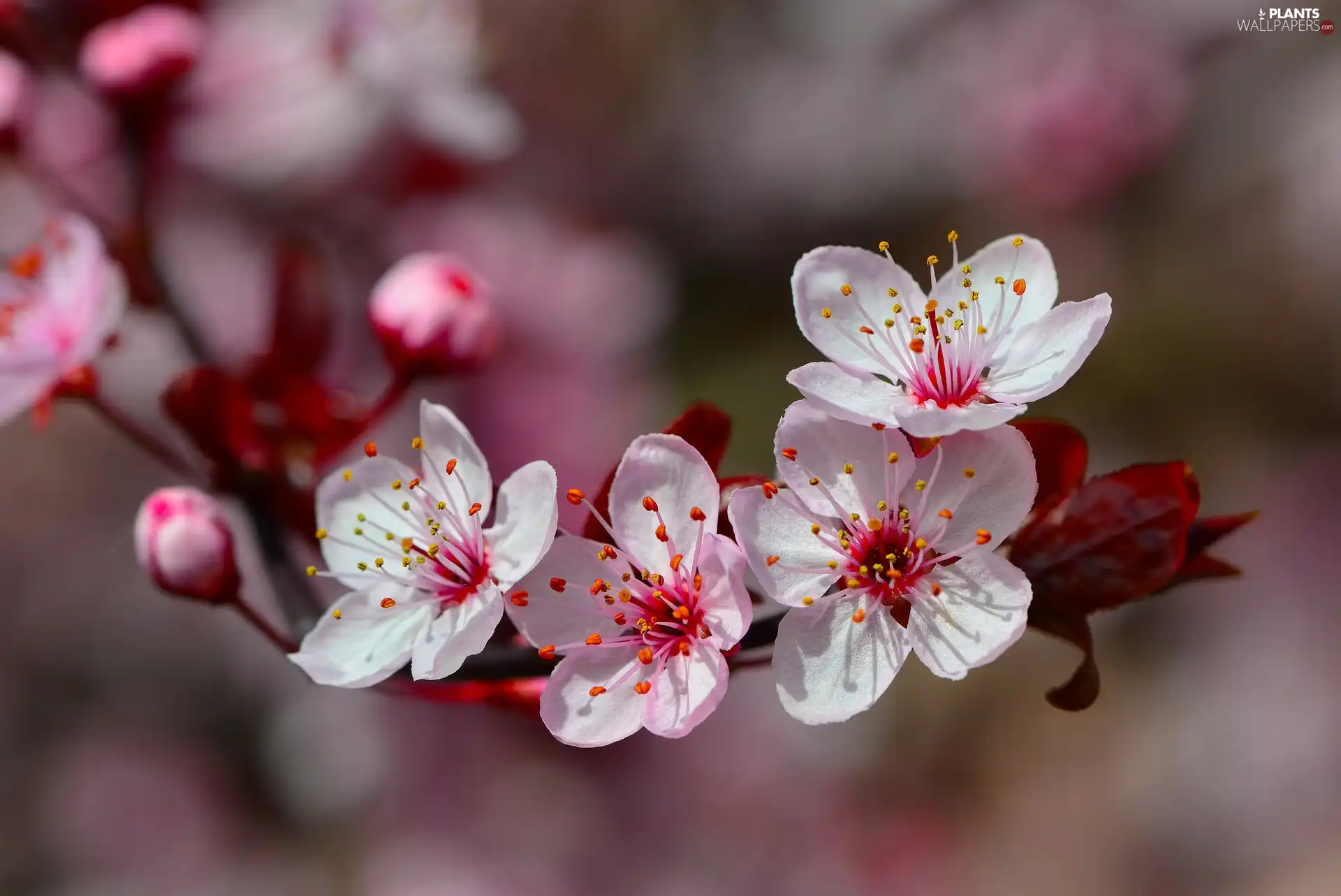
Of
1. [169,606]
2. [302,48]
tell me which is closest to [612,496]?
[302,48]

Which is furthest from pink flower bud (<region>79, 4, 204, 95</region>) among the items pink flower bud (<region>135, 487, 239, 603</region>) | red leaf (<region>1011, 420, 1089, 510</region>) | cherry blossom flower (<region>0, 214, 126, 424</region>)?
red leaf (<region>1011, 420, 1089, 510</region>)

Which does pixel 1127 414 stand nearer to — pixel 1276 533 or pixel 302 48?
pixel 1276 533

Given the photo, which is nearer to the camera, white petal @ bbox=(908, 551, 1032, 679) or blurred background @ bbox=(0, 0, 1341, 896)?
white petal @ bbox=(908, 551, 1032, 679)

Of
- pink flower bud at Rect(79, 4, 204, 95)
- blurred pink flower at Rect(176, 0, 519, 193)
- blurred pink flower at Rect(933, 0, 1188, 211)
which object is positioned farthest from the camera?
blurred pink flower at Rect(933, 0, 1188, 211)

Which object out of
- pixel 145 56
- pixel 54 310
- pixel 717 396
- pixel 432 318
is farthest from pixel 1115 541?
pixel 717 396

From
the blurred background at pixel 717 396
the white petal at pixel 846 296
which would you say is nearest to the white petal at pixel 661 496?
the white petal at pixel 846 296

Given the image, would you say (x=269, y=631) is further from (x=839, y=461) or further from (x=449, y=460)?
(x=839, y=461)

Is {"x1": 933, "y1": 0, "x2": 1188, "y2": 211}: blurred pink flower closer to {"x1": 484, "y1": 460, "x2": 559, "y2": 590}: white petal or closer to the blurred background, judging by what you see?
the blurred background
